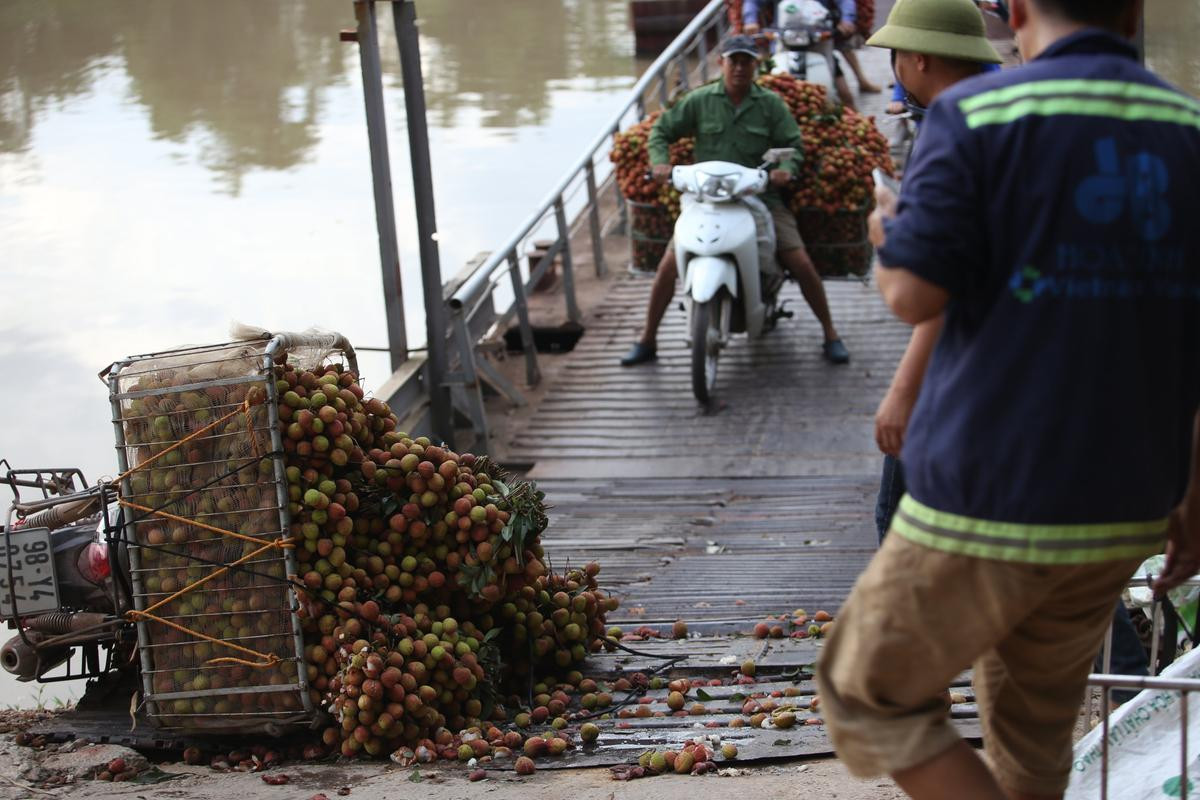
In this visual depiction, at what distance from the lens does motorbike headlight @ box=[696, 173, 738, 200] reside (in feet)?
22.3

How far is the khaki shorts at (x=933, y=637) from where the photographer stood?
1773mm

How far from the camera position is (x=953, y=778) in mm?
1842

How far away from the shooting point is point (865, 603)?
1.82 meters

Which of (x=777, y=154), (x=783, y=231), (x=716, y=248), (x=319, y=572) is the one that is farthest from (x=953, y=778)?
(x=783, y=231)

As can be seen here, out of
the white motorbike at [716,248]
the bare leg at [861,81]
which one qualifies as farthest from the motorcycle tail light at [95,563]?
the bare leg at [861,81]

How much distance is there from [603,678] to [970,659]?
218 cm

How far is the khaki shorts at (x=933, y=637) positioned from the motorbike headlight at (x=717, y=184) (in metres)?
5.01

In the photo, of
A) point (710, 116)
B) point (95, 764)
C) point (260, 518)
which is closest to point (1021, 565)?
point (260, 518)

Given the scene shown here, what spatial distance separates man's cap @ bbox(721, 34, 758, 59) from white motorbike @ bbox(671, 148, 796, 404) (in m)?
0.48

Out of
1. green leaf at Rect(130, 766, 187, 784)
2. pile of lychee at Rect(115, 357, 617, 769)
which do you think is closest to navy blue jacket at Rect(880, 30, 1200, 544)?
pile of lychee at Rect(115, 357, 617, 769)

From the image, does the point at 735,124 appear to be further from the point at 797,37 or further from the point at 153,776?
the point at 153,776

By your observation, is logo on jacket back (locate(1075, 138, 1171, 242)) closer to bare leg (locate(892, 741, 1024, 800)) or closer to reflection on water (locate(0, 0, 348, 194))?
bare leg (locate(892, 741, 1024, 800))

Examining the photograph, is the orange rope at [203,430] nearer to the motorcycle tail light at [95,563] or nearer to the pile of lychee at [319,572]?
the pile of lychee at [319,572]

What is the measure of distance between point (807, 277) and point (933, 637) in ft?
18.7
